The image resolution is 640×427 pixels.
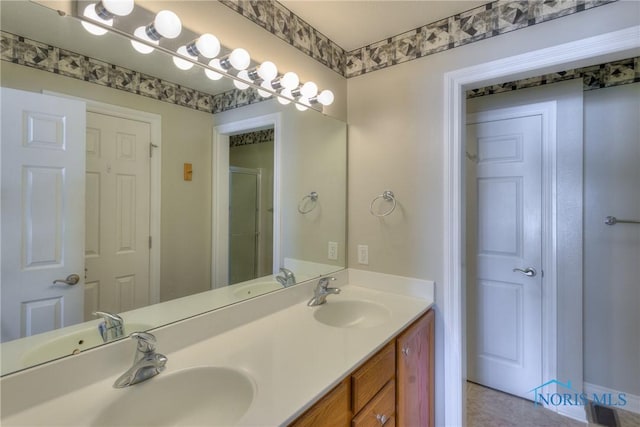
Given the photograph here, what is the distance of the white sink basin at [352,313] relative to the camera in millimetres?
1540

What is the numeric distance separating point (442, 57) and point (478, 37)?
18 cm

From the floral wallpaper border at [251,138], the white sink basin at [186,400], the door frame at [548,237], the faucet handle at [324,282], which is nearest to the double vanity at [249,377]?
the white sink basin at [186,400]

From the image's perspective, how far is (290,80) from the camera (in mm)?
1502

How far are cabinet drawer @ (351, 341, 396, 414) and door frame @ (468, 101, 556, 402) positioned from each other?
58.5 inches

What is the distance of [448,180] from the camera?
1554 mm

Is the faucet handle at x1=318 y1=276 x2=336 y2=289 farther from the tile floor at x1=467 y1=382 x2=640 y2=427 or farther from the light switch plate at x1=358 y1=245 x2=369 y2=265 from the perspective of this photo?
the tile floor at x1=467 y1=382 x2=640 y2=427

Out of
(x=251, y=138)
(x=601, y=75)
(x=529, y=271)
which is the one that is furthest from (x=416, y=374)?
(x=601, y=75)

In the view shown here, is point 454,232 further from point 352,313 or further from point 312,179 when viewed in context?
point 312,179

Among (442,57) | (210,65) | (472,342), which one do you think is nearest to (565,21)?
(442,57)

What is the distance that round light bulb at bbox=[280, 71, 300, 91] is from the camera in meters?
1.48

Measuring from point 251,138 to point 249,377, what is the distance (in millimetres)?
998

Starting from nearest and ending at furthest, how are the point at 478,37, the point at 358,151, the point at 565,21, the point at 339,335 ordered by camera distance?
the point at 339,335 → the point at 565,21 → the point at 478,37 → the point at 358,151

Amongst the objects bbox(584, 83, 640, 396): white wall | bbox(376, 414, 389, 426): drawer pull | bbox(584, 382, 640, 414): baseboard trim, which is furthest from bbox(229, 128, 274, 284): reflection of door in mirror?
bbox(584, 382, 640, 414): baseboard trim

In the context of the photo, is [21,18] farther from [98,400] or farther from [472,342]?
[472,342]
